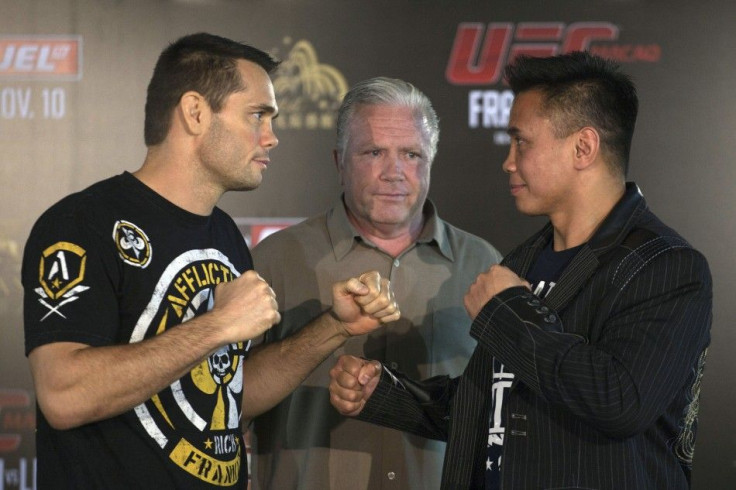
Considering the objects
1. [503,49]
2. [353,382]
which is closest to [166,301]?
[353,382]

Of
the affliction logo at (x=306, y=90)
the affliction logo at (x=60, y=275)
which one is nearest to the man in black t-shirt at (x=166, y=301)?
the affliction logo at (x=60, y=275)

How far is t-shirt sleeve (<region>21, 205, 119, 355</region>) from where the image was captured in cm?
182

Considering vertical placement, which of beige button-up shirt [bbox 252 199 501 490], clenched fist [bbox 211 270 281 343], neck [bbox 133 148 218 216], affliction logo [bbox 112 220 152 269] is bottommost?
beige button-up shirt [bbox 252 199 501 490]

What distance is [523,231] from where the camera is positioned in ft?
11.5

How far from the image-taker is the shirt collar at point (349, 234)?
279 centimetres

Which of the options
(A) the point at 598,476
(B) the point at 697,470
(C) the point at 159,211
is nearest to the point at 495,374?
(A) the point at 598,476

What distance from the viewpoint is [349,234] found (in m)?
2.79

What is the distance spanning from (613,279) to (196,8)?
2.02m

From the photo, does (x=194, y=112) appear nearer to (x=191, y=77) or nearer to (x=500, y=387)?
(x=191, y=77)

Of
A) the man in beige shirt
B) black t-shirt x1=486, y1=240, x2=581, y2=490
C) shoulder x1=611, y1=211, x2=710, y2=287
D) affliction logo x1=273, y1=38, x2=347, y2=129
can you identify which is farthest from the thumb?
affliction logo x1=273, y1=38, x2=347, y2=129

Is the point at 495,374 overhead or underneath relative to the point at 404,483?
overhead

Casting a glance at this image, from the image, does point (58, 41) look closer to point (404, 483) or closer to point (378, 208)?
point (378, 208)

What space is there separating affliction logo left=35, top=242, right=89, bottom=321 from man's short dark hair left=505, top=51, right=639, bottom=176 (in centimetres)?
103

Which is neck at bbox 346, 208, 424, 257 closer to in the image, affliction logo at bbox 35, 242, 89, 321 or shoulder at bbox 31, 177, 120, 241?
shoulder at bbox 31, 177, 120, 241
